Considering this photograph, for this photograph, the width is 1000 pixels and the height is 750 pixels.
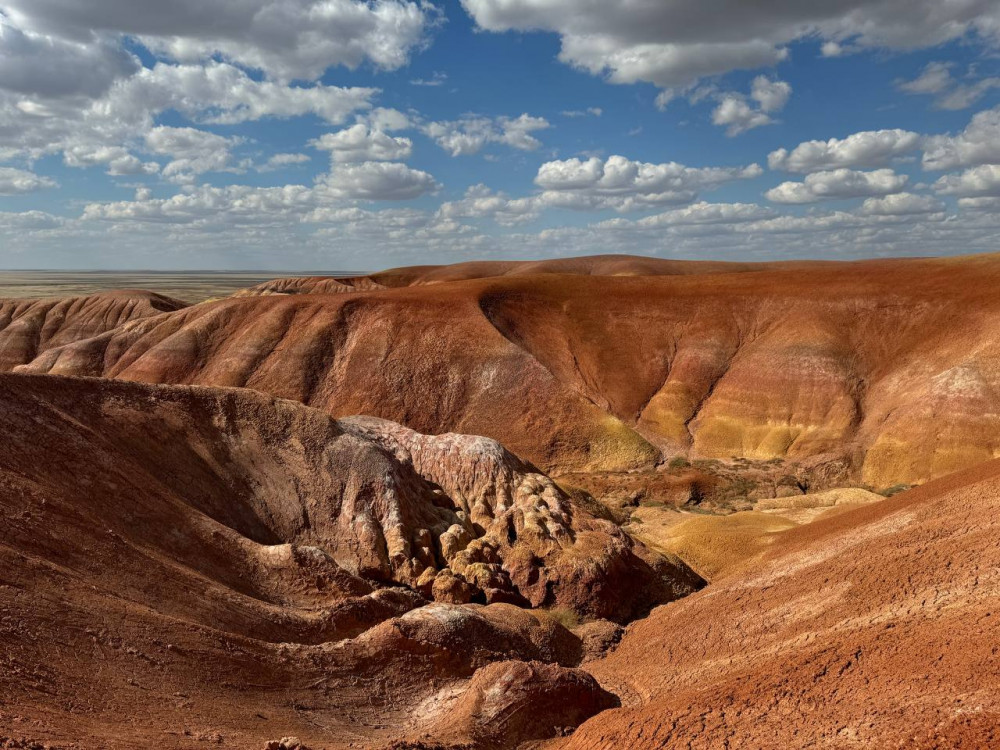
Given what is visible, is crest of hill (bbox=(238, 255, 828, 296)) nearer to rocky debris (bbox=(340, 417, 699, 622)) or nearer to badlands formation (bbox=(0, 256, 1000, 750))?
badlands formation (bbox=(0, 256, 1000, 750))

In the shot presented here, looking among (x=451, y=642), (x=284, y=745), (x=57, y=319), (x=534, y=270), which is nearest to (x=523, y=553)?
(x=451, y=642)

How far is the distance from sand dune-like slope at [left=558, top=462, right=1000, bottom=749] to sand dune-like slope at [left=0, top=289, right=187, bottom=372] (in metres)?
66.9

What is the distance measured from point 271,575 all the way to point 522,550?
696cm

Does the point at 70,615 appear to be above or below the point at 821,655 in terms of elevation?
above

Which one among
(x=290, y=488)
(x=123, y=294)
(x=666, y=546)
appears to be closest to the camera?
(x=290, y=488)

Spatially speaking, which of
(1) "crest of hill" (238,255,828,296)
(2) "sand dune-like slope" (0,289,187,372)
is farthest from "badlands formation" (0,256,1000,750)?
(1) "crest of hill" (238,255,828,296)

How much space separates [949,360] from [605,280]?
2307 centimetres

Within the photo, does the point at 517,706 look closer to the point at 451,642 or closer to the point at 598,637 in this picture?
the point at 451,642

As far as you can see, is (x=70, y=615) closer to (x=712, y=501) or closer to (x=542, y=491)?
(x=542, y=491)

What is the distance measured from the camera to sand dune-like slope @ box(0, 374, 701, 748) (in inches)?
350

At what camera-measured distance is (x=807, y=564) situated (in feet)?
48.6

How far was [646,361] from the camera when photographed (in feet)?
153

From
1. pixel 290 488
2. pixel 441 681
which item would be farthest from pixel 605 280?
pixel 441 681

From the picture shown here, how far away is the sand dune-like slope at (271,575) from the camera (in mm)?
8891
